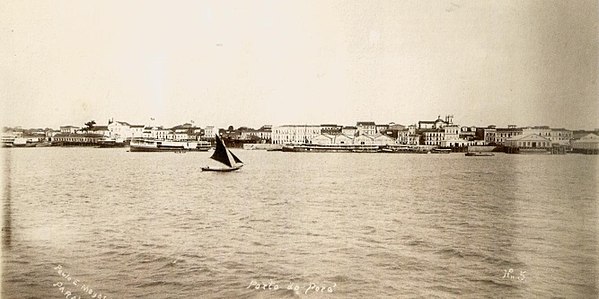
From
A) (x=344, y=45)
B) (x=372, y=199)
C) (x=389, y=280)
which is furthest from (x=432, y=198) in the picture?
(x=344, y=45)

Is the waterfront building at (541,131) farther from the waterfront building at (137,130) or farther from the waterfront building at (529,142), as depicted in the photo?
the waterfront building at (137,130)

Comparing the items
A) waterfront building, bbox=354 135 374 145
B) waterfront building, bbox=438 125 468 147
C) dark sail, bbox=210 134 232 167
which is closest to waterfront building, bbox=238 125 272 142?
dark sail, bbox=210 134 232 167

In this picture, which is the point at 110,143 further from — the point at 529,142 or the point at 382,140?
the point at 529,142

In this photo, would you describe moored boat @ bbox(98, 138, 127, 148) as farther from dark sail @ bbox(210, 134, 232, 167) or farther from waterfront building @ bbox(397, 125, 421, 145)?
waterfront building @ bbox(397, 125, 421, 145)

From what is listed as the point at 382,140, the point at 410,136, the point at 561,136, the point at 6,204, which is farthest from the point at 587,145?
the point at 6,204

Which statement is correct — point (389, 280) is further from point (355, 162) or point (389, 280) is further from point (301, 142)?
point (301, 142)

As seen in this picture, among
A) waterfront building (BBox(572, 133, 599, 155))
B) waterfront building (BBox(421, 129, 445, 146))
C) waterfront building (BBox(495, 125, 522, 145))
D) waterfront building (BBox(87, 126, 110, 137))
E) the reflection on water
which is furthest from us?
waterfront building (BBox(87, 126, 110, 137))
